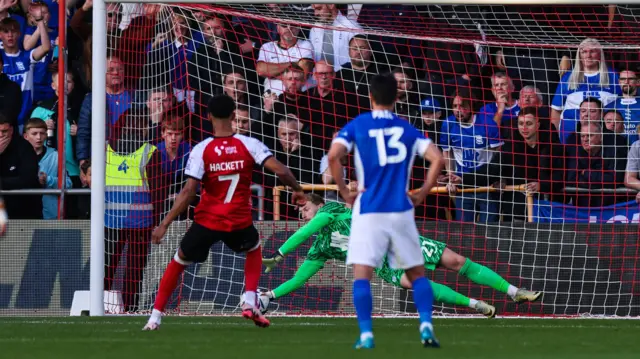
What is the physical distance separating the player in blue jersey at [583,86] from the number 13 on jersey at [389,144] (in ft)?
18.9

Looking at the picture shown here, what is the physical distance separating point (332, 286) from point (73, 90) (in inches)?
145

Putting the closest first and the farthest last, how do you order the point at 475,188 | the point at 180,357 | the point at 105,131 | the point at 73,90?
the point at 180,357, the point at 105,131, the point at 475,188, the point at 73,90

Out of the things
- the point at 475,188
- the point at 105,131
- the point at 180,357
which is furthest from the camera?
the point at 475,188

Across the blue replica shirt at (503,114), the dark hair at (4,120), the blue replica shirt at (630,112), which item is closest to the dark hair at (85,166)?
the dark hair at (4,120)

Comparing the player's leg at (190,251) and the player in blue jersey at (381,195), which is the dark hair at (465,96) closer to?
the player's leg at (190,251)

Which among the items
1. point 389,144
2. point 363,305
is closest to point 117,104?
point 389,144

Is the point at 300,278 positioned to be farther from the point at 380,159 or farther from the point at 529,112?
the point at 380,159

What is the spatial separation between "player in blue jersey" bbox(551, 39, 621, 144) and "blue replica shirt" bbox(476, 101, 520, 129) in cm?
43

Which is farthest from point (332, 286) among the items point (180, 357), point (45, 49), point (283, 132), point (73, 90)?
point (180, 357)

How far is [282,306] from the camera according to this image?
13023 mm

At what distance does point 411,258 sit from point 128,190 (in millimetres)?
5306

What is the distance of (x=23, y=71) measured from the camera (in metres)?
14.6

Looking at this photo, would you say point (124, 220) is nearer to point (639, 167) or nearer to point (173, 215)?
point (173, 215)

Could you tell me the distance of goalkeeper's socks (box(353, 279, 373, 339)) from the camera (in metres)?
7.71
